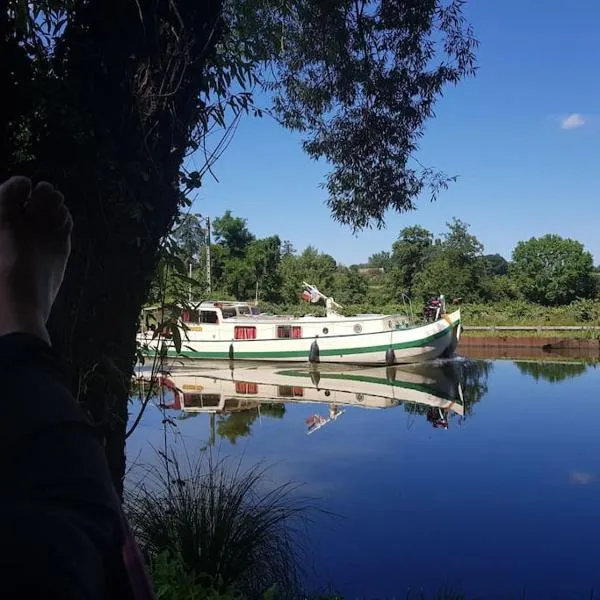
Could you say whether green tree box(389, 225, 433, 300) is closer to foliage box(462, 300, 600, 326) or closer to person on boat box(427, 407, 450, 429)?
foliage box(462, 300, 600, 326)

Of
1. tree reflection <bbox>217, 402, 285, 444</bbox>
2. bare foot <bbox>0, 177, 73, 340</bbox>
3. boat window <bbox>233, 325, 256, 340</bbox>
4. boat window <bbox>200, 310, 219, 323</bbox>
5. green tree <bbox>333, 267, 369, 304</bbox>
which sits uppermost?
green tree <bbox>333, 267, 369, 304</bbox>

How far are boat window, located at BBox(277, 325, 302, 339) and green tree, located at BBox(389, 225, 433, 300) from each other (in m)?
13.2

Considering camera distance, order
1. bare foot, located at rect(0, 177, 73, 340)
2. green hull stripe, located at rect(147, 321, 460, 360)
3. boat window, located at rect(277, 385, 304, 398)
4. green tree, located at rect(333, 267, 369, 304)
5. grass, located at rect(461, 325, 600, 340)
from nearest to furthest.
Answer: bare foot, located at rect(0, 177, 73, 340) → boat window, located at rect(277, 385, 304, 398) → green hull stripe, located at rect(147, 321, 460, 360) → grass, located at rect(461, 325, 600, 340) → green tree, located at rect(333, 267, 369, 304)

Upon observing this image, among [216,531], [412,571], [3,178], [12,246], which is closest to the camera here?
[12,246]

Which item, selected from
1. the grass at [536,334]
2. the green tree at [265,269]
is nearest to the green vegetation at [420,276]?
the green tree at [265,269]

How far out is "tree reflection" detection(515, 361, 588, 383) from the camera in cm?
1590

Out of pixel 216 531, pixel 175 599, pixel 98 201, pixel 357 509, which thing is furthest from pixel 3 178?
pixel 357 509

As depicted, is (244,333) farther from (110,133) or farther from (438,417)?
(110,133)

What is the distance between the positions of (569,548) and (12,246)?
5.82m

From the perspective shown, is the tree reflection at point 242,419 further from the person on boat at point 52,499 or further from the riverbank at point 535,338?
the riverbank at point 535,338

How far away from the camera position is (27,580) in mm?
524

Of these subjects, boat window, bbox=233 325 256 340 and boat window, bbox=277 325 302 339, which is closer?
boat window, bbox=277 325 302 339

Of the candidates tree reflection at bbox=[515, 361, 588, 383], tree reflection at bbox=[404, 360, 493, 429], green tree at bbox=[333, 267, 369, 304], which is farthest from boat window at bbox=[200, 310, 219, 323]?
green tree at bbox=[333, 267, 369, 304]

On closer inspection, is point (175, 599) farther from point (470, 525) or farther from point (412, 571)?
point (470, 525)
